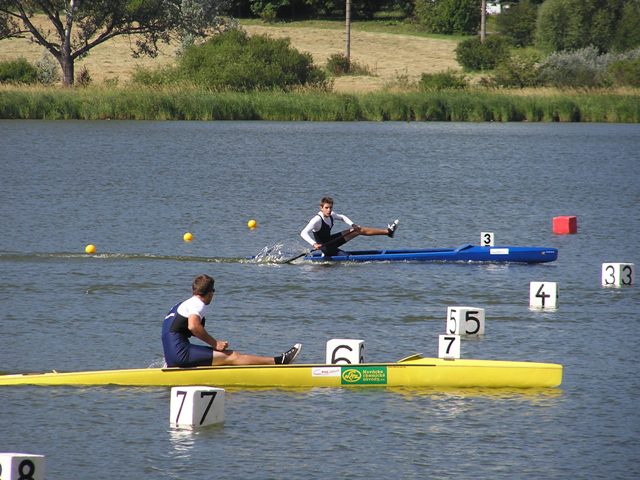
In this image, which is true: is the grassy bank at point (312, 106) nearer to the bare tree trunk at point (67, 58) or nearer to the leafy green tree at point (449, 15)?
the bare tree trunk at point (67, 58)

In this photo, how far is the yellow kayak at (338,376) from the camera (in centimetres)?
1452

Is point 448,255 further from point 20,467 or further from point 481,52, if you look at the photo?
point 481,52

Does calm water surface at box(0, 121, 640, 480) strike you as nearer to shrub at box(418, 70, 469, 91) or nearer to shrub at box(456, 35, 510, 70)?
shrub at box(418, 70, 469, 91)

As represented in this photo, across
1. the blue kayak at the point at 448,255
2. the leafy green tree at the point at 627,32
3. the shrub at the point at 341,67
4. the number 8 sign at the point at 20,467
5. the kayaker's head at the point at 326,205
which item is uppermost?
the leafy green tree at the point at 627,32

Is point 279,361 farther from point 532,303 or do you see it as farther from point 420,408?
point 532,303

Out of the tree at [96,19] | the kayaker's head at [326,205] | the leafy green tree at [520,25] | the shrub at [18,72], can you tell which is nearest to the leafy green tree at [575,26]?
the leafy green tree at [520,25]

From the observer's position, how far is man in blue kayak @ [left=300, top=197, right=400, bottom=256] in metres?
23.2

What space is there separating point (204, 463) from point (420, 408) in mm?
2913

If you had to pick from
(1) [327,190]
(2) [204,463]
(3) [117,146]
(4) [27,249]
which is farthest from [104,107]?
(2) [204,463]

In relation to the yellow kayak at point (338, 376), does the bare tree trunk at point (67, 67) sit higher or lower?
higher

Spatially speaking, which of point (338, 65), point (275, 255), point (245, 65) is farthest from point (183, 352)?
point (338, 65)

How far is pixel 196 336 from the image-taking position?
14.2m

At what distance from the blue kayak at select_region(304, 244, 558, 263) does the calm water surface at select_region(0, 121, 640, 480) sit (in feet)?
0.65

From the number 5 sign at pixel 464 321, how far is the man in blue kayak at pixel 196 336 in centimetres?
351
